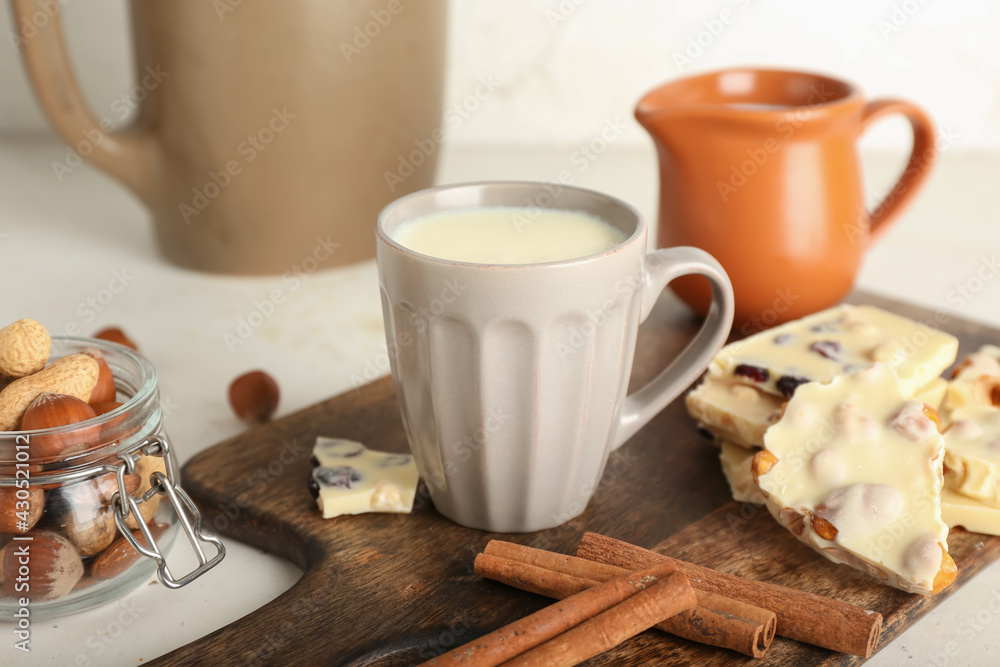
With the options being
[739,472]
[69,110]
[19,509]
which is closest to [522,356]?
[739,472]

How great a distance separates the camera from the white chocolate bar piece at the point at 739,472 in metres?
0.79

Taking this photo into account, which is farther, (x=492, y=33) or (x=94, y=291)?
(x=492, y=33)

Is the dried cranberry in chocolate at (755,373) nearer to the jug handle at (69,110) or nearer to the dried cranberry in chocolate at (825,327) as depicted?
the dried cranberry in chocolate at (825,327)

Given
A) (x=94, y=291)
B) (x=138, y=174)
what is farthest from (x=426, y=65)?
(x=94, y=291)

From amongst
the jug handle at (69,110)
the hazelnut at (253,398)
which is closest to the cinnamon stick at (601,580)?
the hazelnut at (253,398)

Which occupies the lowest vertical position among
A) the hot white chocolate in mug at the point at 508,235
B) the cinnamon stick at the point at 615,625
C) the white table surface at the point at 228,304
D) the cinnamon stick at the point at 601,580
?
the white table surface at the point at 228,304

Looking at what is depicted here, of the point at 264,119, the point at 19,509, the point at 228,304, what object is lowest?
the point at 228,304

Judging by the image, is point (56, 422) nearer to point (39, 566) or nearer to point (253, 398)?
point (39, 566)

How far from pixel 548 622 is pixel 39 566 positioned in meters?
0.35

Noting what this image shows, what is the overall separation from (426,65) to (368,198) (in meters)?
0.20

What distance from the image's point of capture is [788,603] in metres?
0.66

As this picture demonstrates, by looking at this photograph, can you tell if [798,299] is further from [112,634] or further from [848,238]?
[112,634]

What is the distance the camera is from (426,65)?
131cm

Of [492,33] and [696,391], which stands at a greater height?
[492,33]
